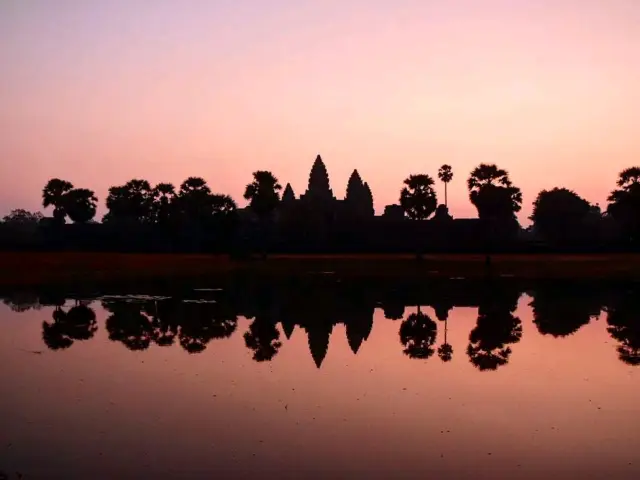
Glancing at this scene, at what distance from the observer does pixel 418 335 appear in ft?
72.5

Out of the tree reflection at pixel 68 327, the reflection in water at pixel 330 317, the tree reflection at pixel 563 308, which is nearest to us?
the reflection in water at pixel 330 317

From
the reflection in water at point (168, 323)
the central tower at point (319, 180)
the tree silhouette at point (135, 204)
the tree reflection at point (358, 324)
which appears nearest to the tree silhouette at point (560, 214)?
the central tower at point (319, 180)

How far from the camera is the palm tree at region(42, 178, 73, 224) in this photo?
10819cm

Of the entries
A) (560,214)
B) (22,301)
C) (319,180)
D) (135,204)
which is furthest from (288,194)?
(22,301)

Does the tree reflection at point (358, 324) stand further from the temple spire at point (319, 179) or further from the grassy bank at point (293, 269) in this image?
the temple spire at point (319, 179)

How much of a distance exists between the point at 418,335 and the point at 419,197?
204 feet

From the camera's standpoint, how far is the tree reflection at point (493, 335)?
58.0 ft

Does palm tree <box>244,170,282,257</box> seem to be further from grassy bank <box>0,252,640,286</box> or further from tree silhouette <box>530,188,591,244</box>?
tree silhouette <box>530,188,591,244</box>

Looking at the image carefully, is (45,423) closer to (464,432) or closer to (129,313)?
(464,432)

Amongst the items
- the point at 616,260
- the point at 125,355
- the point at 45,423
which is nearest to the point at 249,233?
the point at 616,260

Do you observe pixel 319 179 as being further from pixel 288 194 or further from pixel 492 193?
pixel 492 193

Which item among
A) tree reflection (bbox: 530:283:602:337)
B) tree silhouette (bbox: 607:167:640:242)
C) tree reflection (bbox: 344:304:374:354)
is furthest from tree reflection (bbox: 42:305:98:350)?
tree silhouette (bbox: 607:167:640:242)

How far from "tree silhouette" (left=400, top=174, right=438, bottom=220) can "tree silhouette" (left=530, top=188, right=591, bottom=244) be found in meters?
30.6

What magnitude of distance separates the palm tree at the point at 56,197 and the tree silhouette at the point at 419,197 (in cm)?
5848
